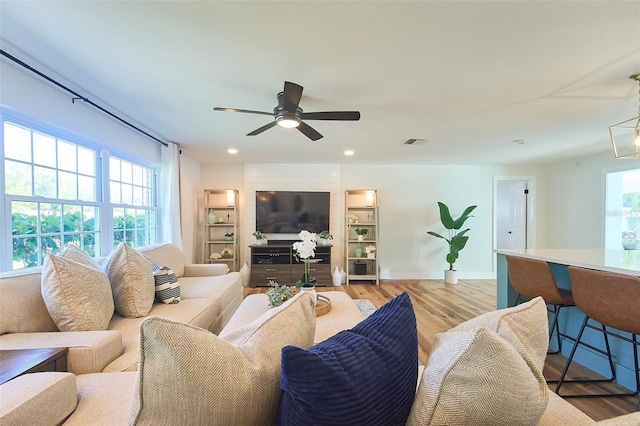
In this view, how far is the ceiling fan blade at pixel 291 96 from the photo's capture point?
6.14 feet

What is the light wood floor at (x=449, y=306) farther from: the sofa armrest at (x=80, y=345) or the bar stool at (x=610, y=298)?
the sofa armrest at (x=80, y=345)

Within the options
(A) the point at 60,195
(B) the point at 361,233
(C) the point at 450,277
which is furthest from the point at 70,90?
(C) the point at 450,277

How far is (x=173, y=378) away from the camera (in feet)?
1.71

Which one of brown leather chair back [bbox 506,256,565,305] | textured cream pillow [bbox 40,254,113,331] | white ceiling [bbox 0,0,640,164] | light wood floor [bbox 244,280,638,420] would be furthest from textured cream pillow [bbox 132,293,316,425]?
brown leather chair back [bbox 506,256,565,305]

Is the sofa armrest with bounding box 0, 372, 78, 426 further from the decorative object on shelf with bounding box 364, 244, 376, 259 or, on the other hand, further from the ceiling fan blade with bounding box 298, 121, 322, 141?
the decorative object on shelf with bounding box 364, 244, 376, 259

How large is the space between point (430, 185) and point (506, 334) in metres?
5.07

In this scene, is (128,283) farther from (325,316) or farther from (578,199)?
(578,199)

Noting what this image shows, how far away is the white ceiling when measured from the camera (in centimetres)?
140

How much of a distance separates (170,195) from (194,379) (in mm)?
3797

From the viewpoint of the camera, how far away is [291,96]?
1.99 metres

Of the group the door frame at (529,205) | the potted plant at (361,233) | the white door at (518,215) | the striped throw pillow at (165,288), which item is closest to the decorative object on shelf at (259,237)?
the potted plant at (361,233)

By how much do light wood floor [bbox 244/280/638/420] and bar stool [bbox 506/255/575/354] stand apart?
18.8 inches

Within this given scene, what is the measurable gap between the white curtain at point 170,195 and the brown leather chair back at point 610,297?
4.23 m

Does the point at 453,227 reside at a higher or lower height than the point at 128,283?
higher
